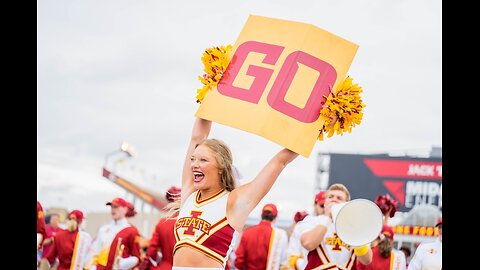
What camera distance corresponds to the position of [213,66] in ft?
13.9

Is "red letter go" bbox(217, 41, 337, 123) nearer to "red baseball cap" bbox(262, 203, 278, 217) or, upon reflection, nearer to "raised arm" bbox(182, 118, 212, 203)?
"raised arm" bbox(182, 118, 212, 203)

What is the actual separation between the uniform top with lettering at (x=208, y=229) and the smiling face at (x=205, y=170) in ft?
0.26

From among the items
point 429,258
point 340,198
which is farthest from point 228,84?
point 429,258

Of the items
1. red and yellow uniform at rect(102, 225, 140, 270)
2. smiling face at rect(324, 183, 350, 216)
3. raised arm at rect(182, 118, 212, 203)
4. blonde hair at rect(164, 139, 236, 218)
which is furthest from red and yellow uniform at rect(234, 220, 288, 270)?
blonde hair at rect(164, 139, 236, 218)

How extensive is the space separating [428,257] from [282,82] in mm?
4069

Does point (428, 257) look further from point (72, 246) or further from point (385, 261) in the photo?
point (72, 246)

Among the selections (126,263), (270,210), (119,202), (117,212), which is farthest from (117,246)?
(270,210)

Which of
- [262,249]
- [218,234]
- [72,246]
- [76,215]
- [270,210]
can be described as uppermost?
[270,210]

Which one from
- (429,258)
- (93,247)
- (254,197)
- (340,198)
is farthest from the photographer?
(93,247)

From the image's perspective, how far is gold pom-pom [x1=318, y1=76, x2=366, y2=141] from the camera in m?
3.93

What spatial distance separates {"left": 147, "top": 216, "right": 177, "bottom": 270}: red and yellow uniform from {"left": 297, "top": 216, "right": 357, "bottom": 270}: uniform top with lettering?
81.3 inches

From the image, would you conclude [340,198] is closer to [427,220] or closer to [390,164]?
[427,220]

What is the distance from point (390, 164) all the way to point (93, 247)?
23710 millimetres

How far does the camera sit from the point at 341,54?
411cm
